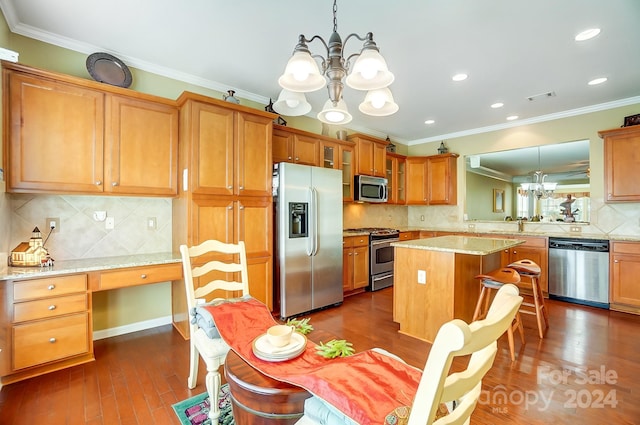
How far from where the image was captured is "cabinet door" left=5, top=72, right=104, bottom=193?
225 centimetres

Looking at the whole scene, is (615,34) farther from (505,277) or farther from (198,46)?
(198,46)

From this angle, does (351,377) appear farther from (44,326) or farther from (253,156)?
(253,156)

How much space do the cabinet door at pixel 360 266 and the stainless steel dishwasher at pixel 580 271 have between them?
2.63 metres

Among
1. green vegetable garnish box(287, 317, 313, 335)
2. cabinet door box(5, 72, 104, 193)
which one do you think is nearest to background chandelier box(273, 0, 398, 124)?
green vegetable garnish box(287, 317, 313, 335)

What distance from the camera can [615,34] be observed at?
2525 mm

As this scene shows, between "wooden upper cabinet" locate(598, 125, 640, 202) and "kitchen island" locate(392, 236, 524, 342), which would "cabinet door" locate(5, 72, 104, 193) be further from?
"wooden upper cabinet" locate(598, 125, 640, 202)

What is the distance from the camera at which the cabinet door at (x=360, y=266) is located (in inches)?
177

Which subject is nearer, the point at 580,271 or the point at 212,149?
the point at 212,149

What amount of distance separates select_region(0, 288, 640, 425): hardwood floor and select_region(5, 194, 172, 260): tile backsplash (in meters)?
0.89

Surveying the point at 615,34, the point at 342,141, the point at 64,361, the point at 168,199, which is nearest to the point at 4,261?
the point at 64,361

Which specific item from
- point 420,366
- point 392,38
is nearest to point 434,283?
point 420,366

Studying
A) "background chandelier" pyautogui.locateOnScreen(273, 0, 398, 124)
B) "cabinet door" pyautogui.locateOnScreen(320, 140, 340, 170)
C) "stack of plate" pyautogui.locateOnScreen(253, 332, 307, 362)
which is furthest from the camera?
"cabinet door" pyautogui.locateOnScreen(320, 140, 340, 170)

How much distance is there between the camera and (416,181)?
19.4 ft

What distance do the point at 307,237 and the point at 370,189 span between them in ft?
6.16
